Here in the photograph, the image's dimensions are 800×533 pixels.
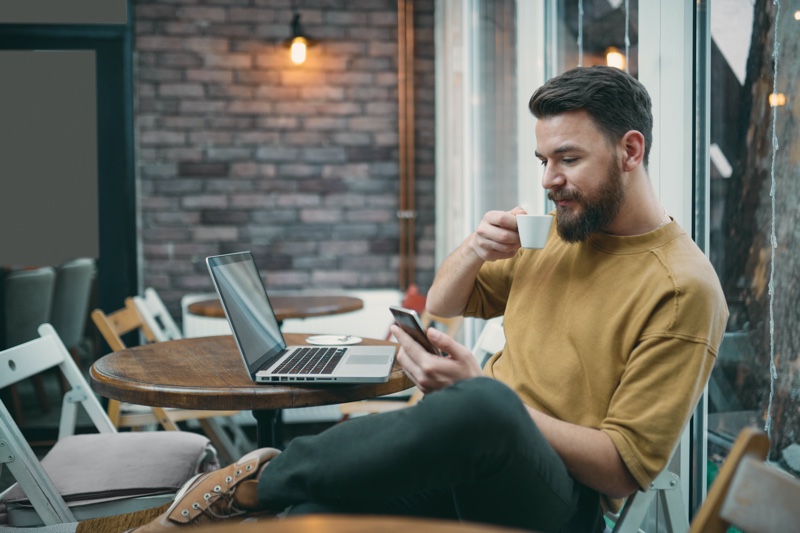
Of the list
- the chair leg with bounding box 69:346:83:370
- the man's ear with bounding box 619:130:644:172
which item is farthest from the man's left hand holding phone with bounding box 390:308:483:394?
the chair leg with bounding box 69:346:83:370

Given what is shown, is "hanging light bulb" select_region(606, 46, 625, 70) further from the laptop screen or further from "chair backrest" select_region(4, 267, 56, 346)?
"chair backrest" select_region(4, 267, 56, 346)

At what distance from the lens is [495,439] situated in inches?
43.5

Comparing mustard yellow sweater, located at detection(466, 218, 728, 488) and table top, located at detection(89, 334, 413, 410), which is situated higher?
mustard yellow sweater, located at detection(466, 218, 728, 488)

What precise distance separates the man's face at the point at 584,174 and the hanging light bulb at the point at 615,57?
80 cm

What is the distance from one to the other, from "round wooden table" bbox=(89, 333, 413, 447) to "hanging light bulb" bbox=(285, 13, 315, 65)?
260 centimetres

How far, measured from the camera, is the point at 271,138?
418 centimetres

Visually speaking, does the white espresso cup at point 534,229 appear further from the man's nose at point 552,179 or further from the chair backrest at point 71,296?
the chair backrest at point 71,296

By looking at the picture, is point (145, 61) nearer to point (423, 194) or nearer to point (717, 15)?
point (423, 194)

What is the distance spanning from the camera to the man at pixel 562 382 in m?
1.13

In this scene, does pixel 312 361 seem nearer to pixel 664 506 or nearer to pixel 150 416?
pixel 664 506

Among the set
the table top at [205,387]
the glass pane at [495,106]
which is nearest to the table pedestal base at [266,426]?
the table top at [205,387]

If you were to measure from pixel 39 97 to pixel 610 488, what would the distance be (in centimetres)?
392

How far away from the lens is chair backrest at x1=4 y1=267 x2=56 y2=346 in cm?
402

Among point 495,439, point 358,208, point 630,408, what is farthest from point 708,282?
point 358,208
